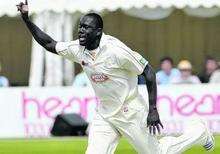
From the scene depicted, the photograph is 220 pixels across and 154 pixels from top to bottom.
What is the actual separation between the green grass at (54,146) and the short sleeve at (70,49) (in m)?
4.44

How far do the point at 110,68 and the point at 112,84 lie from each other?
169 mm

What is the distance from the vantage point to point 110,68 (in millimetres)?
8633

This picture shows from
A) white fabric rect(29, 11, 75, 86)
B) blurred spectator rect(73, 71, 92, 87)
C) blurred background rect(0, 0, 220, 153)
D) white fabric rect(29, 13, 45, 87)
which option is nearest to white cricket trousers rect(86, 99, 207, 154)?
blurred background rect(0, 0, 220, 153)

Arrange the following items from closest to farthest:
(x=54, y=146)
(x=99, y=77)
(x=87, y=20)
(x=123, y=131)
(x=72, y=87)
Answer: (x=87, y=20), (x=99, y=77), (x=123, y=131), (x=54, y=146), (x=72, y=87)

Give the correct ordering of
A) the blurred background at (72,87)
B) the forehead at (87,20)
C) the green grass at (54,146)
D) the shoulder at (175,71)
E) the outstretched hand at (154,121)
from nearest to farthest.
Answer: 1. the forehead at (87,20)
2. the outstretched hand at (154,121)
3. the green grass at (54,146)
4. the blurred background at (72,87)
5. the shoulder at (175,71)

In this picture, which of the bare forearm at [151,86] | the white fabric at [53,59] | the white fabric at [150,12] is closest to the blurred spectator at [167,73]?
the white fabric at [150,12]

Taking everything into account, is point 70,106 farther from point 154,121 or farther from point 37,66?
point 154,121

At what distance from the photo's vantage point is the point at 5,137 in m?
17.2

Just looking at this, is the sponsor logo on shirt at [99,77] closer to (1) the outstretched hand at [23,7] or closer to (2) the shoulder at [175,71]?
(1) the outstretched hand at [23,7]

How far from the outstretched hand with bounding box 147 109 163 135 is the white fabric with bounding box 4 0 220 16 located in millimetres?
10054

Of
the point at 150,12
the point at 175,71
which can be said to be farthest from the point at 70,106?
the point at 150,12

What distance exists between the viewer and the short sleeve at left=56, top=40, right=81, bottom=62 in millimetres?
8750

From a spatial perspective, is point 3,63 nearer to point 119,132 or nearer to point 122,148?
point 122,148

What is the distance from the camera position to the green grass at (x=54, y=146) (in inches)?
527
